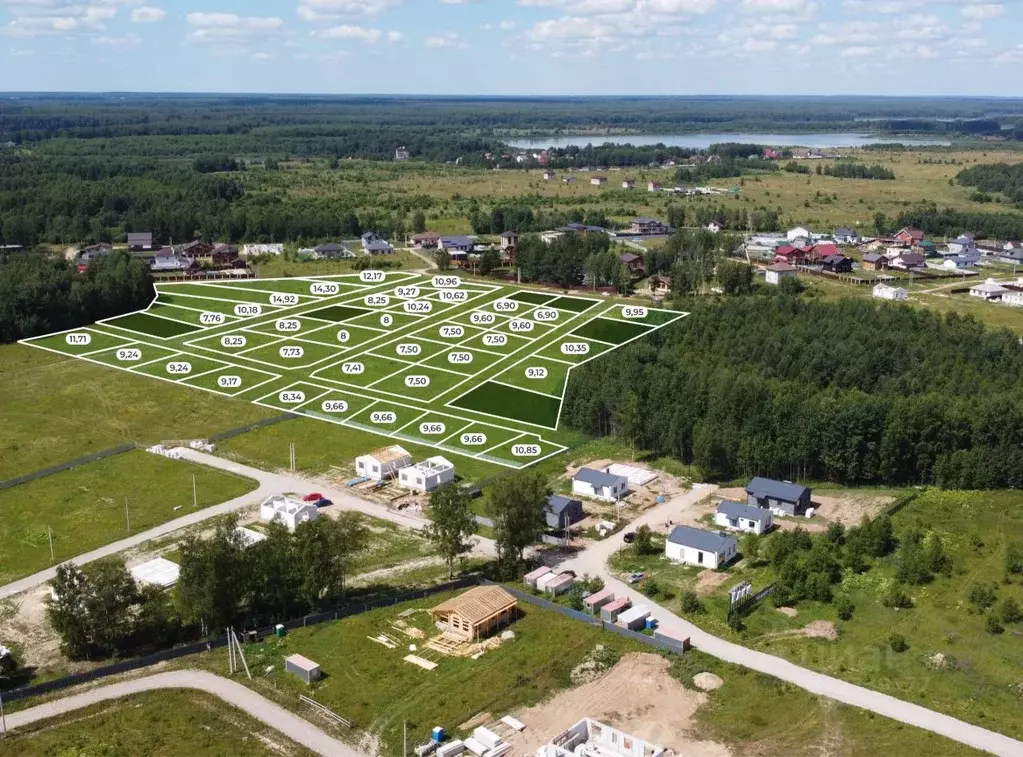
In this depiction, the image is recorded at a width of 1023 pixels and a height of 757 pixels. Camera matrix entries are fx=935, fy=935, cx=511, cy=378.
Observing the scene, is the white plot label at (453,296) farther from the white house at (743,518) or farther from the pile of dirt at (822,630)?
the pile of dirt at (822,630)

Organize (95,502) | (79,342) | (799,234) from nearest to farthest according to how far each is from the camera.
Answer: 1. (95,502)
2. (79,342)
3. (799,234)

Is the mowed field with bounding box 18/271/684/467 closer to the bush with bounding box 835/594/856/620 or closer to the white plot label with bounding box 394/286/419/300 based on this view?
the white plot label with bounding box 394/286/419/300

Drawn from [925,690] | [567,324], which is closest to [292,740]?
[925,690]

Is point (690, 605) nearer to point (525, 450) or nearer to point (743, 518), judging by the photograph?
point (743, 518)

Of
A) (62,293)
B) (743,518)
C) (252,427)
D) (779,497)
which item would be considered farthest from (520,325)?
(62,293)

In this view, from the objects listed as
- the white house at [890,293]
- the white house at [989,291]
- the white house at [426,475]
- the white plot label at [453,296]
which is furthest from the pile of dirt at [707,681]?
the white house at [989,291]

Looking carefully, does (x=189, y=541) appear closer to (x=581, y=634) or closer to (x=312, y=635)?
(x=312, y=635)

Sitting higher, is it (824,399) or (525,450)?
(824,399)
